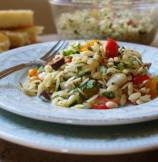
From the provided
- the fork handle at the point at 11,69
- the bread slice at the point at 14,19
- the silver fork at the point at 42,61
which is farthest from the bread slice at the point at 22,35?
the fork handle at the point at 11,69

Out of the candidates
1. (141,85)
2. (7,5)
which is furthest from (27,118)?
(7,5)

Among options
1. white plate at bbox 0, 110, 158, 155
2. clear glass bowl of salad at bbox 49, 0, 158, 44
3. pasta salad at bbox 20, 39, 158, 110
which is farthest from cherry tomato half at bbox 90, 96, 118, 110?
clear glass bowl of salad at bbox 49, 0, 158, 44

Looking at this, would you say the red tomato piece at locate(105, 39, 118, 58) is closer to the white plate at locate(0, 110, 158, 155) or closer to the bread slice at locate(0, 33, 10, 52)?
the white plate at locate(0, 110, 158, 155)

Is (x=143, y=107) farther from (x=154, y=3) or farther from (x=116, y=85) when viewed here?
(x=154, y=3)

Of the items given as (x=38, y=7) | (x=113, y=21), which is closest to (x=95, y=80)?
(x=113, y=21)

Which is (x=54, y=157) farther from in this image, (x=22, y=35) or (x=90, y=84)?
(x=22, y=35)
